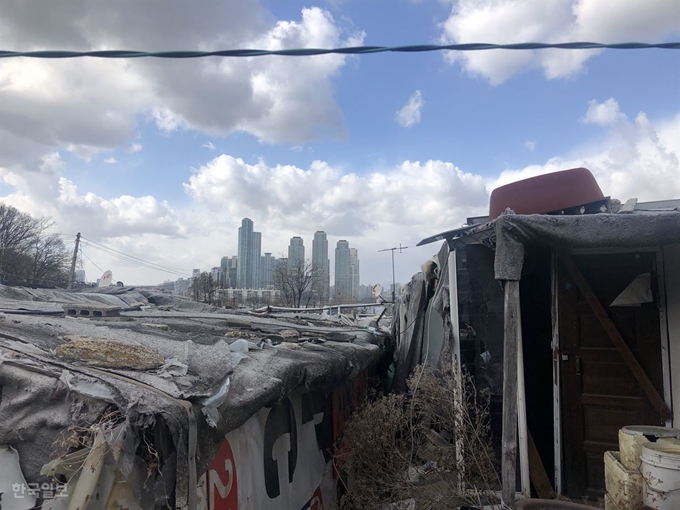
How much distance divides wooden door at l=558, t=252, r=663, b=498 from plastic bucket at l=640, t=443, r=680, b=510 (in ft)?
4.01

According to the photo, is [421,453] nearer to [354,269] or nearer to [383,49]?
[383,49]

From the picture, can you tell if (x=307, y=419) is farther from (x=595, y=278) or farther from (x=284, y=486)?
(x=595, y=278)

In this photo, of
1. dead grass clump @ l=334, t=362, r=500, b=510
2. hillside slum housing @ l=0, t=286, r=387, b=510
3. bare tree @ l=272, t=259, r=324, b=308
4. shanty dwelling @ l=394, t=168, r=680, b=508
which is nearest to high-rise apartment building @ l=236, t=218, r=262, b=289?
bare tree @ l=272, t=259, r=324, b=308

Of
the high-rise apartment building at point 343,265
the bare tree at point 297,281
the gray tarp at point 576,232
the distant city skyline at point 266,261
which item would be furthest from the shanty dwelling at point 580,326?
the high-rise apartment building at point 343,265

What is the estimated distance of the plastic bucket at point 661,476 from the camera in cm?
308

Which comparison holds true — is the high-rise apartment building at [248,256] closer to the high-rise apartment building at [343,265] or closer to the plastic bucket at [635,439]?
the high-rise apartment building at [343,265]

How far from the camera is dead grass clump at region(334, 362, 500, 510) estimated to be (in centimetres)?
402

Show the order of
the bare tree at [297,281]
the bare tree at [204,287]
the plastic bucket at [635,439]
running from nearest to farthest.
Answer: the plastic bucket at [635,439] → the bare tree at [297,281] → the bare tree at [204,287]

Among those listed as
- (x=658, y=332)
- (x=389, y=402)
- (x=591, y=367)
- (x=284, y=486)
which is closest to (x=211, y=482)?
(x=284, y=486)

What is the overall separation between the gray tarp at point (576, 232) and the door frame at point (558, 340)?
2.92 feet

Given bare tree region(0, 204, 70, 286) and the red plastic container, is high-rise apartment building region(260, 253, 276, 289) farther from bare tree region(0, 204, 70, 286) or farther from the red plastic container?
the red plastic container

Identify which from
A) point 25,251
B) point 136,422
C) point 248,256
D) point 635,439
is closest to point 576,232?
point 635,439

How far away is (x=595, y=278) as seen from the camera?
15.1 feet

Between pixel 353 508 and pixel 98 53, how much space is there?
4.71m
